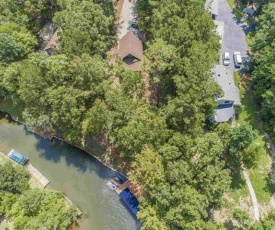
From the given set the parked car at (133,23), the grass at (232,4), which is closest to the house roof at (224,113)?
the parked car at (133,23)

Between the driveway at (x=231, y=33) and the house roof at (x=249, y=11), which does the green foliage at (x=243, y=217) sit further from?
the house roof at (x=249, y=11)

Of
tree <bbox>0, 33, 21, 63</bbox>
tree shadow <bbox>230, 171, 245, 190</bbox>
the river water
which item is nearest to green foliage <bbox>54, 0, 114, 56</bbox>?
tree <bbox>0, 33, 21, 63</bbox>

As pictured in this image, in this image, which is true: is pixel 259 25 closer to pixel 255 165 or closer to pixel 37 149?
pixel 255 165

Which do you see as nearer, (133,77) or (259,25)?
(133,77)

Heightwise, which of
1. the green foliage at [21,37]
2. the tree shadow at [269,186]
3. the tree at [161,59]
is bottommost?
the tree shadow at [269,186]

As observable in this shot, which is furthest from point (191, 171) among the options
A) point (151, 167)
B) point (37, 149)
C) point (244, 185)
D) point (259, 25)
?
point (259, 25)
